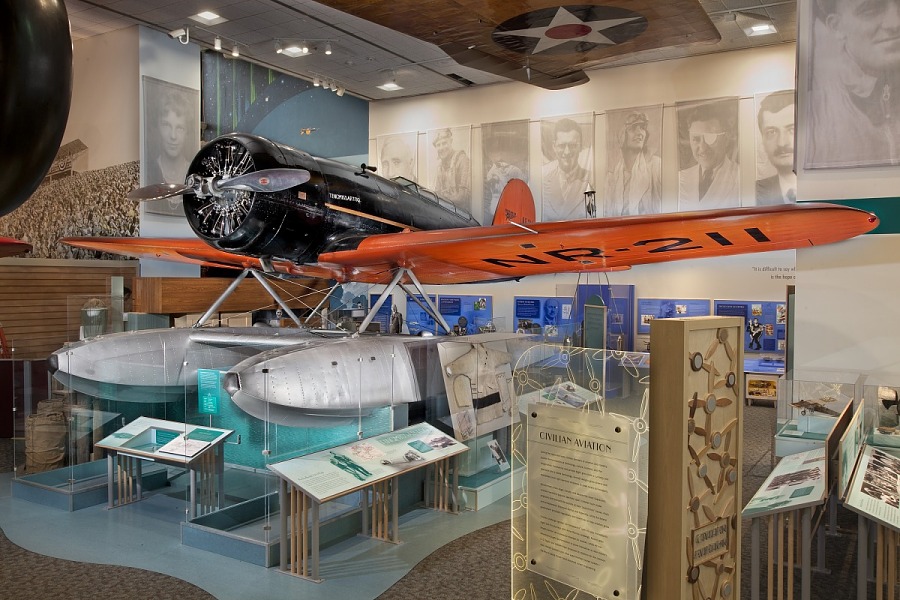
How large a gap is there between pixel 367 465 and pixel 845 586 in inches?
101

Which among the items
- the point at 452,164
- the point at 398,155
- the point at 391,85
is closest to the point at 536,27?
the point at 452,164

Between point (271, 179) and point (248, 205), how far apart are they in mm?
433

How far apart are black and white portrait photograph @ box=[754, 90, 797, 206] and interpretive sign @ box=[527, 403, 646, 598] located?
8583 mm

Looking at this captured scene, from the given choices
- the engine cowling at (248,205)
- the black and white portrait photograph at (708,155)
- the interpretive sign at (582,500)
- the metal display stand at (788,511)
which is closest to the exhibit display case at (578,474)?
the interpretive sign at (582,500)

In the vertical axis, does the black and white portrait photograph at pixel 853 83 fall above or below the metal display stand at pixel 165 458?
above

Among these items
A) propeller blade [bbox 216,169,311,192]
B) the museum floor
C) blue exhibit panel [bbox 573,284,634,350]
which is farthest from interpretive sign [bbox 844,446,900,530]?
blue exhibit panel [bbox 573,284,634,350]

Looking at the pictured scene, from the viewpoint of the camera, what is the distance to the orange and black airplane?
4496 mm

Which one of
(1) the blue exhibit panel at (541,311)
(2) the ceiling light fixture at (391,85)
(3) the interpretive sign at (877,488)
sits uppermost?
(2) the ceiling light fixture at (391,85)

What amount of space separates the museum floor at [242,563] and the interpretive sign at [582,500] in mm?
1627

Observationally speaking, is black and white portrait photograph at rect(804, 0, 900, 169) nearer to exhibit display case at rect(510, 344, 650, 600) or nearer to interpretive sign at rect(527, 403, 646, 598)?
exhibit display case at rect(510, 344, 650, 600)

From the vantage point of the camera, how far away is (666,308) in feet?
32.2

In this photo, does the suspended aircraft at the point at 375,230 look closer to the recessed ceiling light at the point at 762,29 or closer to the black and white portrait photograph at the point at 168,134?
the black and white portrait photograph at the point at 168,134

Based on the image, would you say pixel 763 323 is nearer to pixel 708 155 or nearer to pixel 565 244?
pixel 708 155

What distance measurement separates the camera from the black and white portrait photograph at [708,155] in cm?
957
